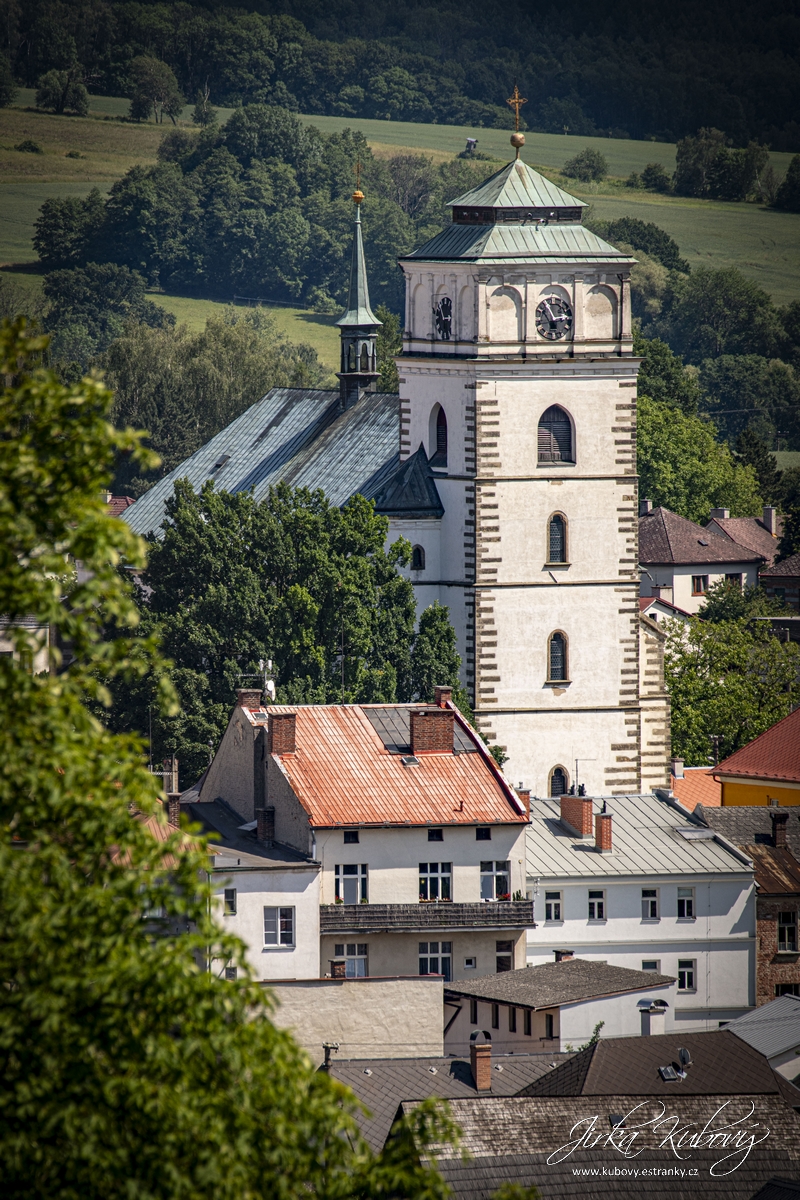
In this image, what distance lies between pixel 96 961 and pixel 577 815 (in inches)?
1748

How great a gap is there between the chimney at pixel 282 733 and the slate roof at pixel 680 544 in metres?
73.3

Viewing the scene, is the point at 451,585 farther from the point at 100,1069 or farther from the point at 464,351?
the point at 100,1069

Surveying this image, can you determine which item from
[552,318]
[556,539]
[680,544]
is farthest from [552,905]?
[680,544]

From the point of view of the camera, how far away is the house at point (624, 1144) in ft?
133

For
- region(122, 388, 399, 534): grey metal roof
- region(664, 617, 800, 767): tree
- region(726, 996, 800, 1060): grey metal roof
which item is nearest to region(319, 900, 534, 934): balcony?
region(726, 996, 800, 1060): grey metal roof

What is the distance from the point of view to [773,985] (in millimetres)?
65062

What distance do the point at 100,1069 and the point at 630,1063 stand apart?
2607 centimetres

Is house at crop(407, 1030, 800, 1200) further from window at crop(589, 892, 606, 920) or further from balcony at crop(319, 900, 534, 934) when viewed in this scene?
window at crop(589, 892, 606, 920)

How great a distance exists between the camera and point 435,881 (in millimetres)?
59906

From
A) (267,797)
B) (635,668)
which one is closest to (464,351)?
(635,668)

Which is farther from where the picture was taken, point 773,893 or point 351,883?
point 773,893

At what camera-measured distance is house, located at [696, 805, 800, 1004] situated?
6506 centimetres

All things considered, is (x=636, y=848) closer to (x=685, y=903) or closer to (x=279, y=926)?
(x=685, y=903)
